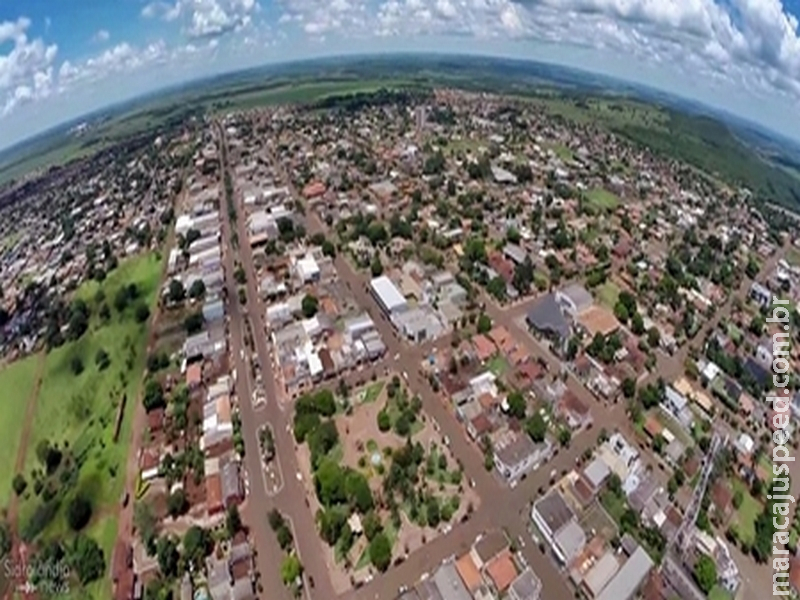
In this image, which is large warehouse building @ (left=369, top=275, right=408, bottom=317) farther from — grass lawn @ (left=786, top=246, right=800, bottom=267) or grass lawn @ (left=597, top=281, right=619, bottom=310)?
grass lawn @ (left=786, top=246, right=800, bottom=267)

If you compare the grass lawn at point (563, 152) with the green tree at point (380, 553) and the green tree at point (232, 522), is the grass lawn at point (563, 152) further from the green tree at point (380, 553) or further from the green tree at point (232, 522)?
the green tree at point (232, 522)

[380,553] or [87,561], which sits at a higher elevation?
[87,561]

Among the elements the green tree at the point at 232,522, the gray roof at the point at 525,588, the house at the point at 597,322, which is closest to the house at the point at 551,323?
the house at the point at 597,322

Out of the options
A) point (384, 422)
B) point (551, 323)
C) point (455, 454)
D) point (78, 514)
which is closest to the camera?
point (78, 514)

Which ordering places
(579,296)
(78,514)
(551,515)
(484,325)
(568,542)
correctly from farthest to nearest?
(579,296)
(484,325)
(78,514)
(551,515)
(568,542)

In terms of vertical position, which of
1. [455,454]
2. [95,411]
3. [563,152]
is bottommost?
[455,454]

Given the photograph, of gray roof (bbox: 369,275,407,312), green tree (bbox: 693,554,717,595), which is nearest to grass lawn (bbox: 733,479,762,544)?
green tree (bbox: 693,554,717,595)

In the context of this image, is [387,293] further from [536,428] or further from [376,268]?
[536,428]

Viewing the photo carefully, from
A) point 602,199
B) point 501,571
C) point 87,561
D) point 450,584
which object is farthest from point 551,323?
point 602,199
